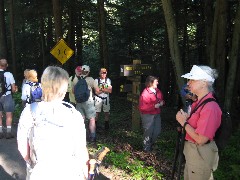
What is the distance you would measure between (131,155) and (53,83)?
512 cm

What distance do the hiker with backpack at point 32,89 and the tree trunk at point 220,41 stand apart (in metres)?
5.84

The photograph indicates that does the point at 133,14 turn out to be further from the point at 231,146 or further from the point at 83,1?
the point at 231,146

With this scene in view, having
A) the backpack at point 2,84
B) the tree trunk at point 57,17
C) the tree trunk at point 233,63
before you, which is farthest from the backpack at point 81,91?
the tree trunk at point 57,17

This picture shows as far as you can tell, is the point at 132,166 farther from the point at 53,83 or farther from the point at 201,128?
the point at 53,83

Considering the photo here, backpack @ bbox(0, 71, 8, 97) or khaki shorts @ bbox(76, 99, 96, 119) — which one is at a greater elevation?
backpack @ bbox(0, 71, 8, 97)

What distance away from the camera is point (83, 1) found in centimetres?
2169

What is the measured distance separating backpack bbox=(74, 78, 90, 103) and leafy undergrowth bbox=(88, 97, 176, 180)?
47.6 inches

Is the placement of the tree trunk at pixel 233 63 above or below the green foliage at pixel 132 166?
above

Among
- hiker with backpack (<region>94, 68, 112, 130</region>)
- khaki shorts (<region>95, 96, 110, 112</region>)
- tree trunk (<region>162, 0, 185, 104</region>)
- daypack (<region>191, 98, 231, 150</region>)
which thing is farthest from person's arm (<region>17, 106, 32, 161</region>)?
tree trunk (<region>162, 0, 185, 104</region>)

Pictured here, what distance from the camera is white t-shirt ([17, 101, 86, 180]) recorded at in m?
3.03

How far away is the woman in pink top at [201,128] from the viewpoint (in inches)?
155

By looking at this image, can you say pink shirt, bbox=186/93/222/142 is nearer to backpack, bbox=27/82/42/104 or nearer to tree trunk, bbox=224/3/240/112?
backpack, bbox=27/82/42/104

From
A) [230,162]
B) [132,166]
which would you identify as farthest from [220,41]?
[132,166]

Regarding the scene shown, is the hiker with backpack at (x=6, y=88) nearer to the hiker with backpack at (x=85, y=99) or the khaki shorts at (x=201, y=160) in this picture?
the hiker with backpack at (x=85, y=99)
